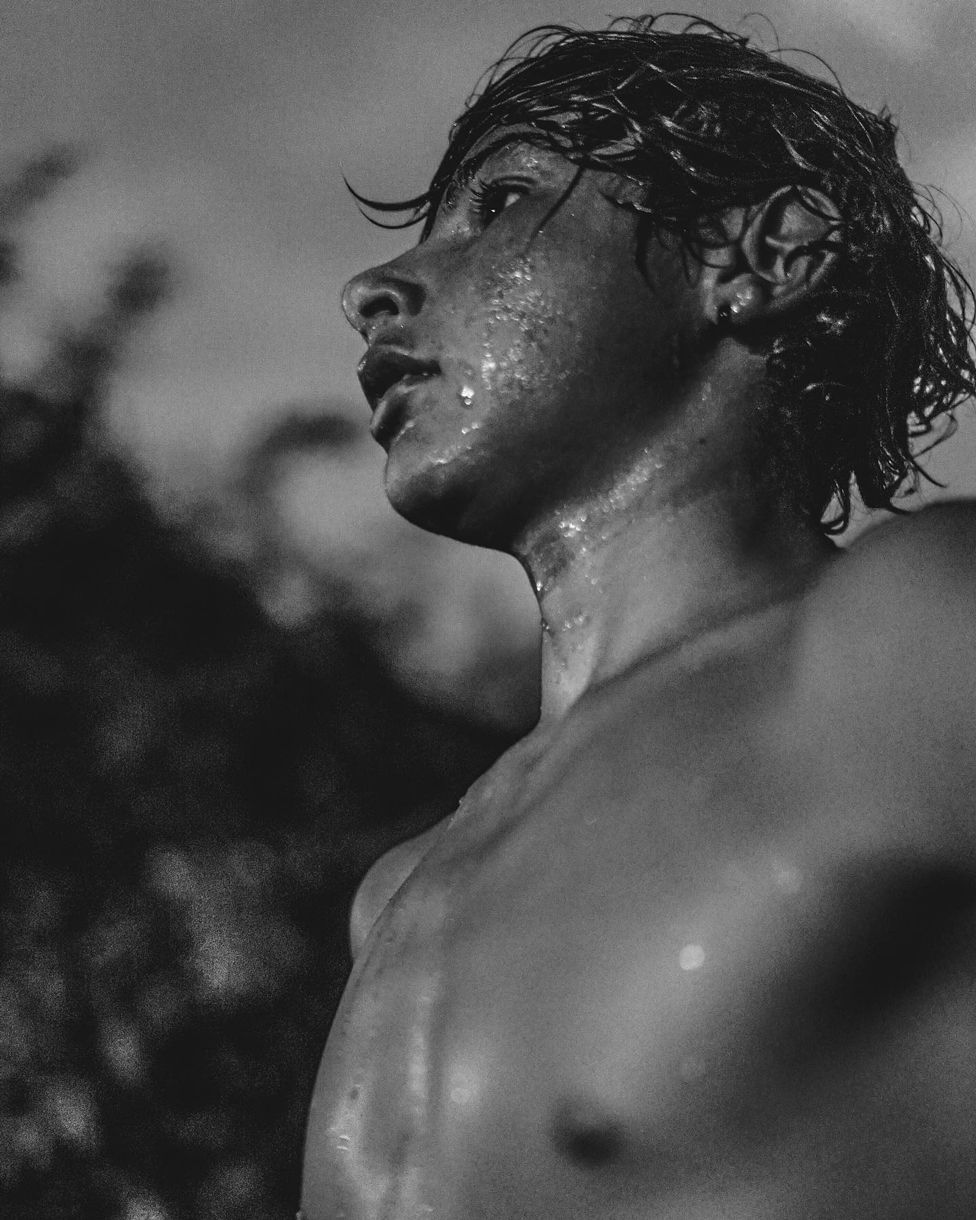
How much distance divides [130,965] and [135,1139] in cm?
40

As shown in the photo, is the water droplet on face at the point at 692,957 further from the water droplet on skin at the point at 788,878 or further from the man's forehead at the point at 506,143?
the man's forehead at the point at 506,143

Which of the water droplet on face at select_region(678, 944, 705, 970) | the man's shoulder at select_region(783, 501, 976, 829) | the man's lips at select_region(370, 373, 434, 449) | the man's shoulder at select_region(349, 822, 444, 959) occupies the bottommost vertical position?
the man's shoulder at select_region(349, 822, 444, 959)

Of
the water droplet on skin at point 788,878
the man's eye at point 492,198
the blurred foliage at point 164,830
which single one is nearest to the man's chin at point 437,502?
the man's eye at point 492,198

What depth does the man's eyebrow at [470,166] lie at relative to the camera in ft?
6.30

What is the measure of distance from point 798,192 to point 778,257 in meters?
0.09

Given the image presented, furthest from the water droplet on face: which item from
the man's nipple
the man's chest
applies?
the man's nipple

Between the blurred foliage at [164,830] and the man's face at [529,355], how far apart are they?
2144 millimetres

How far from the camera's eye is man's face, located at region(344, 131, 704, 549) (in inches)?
68.7

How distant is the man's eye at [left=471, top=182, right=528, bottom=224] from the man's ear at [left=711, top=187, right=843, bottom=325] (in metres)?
0.27

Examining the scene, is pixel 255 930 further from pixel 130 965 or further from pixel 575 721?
pixel 575 721

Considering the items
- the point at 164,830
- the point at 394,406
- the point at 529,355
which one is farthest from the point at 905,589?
the point at 164,830

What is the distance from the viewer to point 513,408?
175 cm

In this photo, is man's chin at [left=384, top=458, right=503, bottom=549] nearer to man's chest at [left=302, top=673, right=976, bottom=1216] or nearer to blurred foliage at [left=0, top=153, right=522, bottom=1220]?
man's chest at [left=302, top=673, right=976, bottom=1216]

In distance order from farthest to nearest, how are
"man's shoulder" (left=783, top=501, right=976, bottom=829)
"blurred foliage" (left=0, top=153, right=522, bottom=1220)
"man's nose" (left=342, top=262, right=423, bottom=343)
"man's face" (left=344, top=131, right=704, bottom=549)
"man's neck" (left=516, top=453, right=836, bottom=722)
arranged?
"blurred foliage" (left=0, top=153, right=522, bottom=1220)
"man's nose" (left=342, top=262, right=423, bottom=343)
"man's face" (left=344, top=131, right=704, bottom=549)
"man's neck" (left=516, top=453, right=836, bottom=722)
"man's shoulder" (left=783, top=501, right=976, bottom=829)
